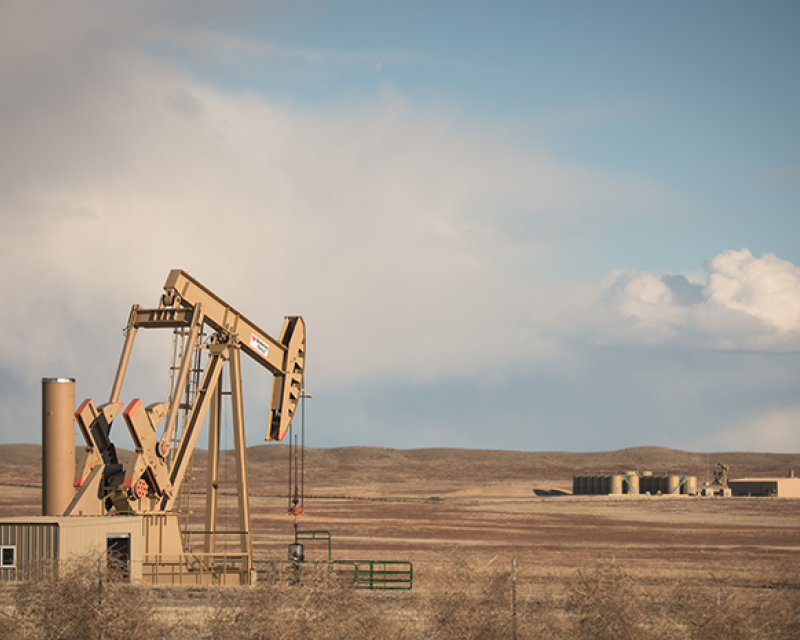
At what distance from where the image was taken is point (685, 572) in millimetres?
26328

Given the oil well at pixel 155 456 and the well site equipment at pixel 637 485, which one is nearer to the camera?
the oil well at pixel 155 456

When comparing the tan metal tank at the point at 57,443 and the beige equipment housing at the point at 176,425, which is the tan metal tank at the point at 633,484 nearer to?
the beige equipment housing at the point at 176,425

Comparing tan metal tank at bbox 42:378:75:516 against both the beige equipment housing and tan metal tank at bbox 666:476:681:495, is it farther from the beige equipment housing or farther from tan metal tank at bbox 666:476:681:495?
tan metal tank at bbox 666:476:681:495

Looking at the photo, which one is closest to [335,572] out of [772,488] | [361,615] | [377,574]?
[361,615]

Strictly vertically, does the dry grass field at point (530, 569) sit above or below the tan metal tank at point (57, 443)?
below

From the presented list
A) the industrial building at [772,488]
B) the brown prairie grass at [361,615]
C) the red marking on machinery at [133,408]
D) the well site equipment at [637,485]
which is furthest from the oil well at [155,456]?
the industrial building at [772,488]

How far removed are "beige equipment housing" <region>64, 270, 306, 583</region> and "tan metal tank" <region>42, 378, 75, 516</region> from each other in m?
0.73

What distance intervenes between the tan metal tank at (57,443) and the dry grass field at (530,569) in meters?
3.54

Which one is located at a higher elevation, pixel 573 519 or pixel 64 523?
pixel 64 523

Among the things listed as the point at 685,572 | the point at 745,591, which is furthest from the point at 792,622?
the point at 685,572

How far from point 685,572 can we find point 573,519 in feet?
84.9

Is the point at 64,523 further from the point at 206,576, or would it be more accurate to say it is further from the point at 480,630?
the point at 480,630

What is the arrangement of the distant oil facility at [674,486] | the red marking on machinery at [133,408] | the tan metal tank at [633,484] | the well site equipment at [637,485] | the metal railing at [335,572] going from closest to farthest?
the metal railing at [335,572]
the red marking on machinery at [133,408]
the distant oil facility at [674,486]
the tan metal tank at [633,484]
the well site equipment at [637,485]

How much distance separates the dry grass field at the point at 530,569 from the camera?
12.4 meters
